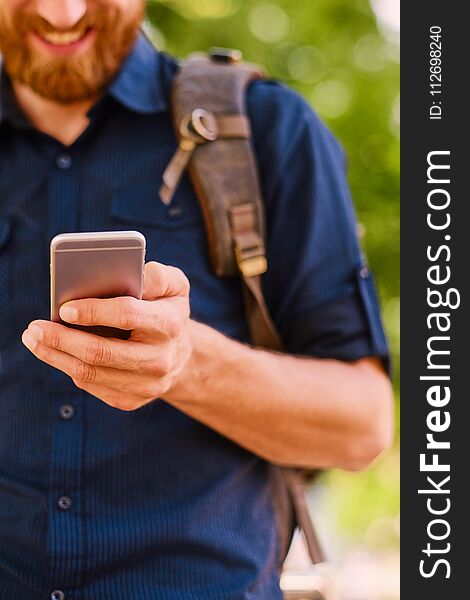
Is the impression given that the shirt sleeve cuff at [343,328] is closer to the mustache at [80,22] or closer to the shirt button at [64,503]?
the shirt button at [64,503]

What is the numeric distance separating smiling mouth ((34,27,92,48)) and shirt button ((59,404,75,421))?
2.21 feet

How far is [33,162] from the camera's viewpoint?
6.56 ft

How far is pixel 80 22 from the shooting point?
76.4 inches

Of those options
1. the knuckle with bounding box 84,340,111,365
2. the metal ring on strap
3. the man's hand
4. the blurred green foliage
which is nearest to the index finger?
the man's hand

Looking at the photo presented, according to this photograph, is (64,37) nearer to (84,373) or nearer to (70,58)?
(70,58)

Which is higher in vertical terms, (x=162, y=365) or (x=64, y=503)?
(x=162, y=365)

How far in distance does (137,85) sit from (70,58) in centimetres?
14

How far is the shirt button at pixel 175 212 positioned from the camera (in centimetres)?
192

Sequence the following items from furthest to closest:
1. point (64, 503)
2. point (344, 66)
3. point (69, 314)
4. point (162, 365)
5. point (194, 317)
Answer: point (344, 66) < point (194, 317) < point (64, 503) < point (162, 365) < point (69, 314)

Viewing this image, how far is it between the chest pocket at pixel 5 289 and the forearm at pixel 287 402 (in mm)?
347

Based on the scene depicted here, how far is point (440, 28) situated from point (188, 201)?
3.08ft

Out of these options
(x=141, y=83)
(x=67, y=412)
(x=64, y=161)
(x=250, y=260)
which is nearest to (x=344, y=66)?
(x=141, y=83)

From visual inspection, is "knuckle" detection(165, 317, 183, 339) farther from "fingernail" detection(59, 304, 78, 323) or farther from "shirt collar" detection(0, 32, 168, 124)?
"shirt collar" detection(0, 32, 168, 124)

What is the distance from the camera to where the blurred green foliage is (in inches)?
222
